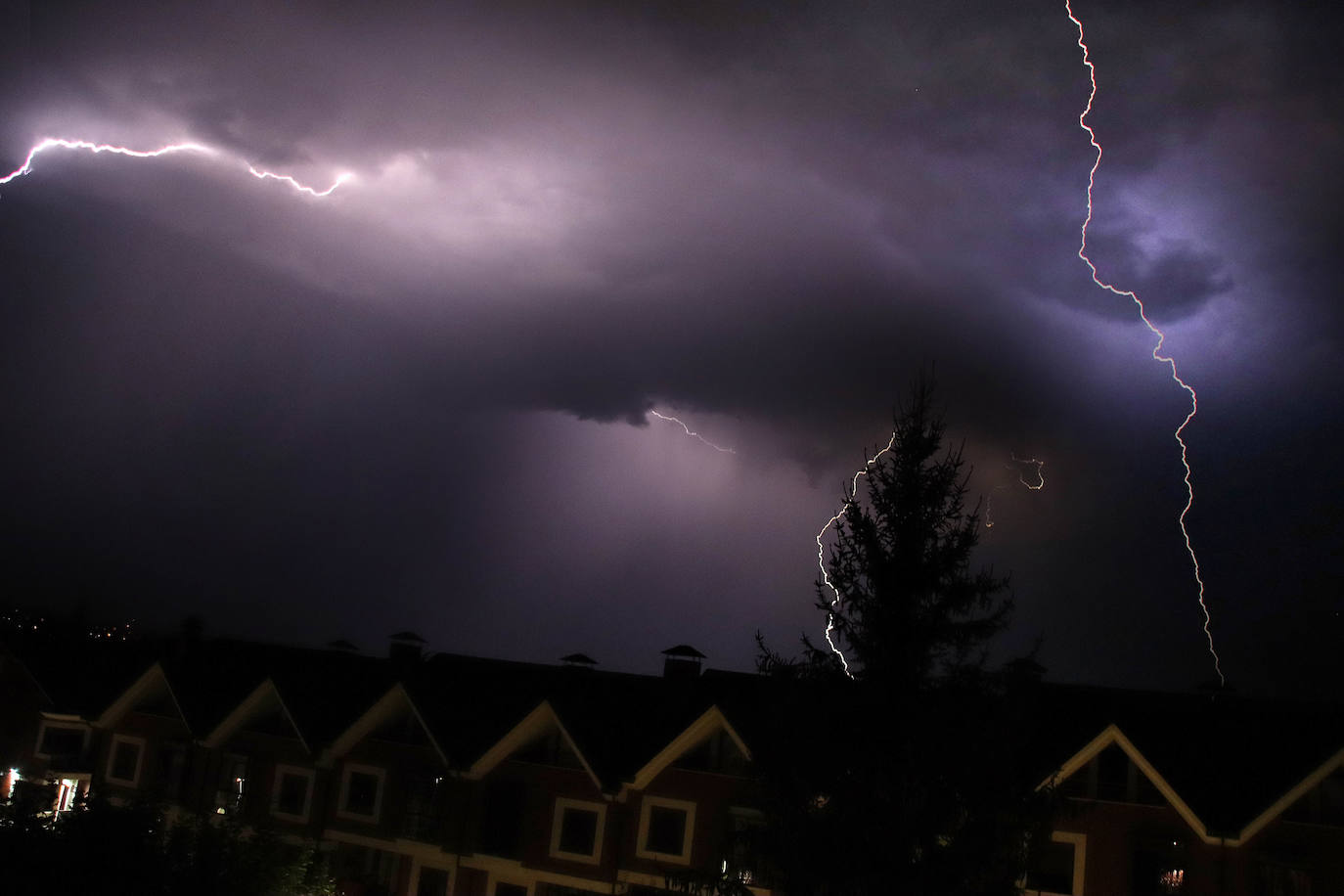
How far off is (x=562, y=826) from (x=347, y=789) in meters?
7.21

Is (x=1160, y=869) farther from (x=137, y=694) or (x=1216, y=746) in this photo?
(x=137, y=694)

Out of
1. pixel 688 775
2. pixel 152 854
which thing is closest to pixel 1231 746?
pixel 688 775

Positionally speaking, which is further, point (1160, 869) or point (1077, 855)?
point (1077, 855)

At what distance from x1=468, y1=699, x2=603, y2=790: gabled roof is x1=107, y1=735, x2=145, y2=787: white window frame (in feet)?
44.1

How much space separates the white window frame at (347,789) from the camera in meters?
29.4

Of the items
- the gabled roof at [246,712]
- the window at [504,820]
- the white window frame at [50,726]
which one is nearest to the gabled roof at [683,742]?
the window at [504,820]

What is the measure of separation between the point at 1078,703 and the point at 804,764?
53.1 ft

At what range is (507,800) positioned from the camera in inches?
1096

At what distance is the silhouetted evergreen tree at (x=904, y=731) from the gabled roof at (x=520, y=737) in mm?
14478

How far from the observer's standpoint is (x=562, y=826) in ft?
88.8

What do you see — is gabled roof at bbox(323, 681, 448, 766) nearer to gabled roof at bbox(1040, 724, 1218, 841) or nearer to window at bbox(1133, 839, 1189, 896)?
gabled roof at bbox(1040, 724, 1218, 841)

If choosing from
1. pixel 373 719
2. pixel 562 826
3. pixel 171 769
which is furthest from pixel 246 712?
pixel 562 826

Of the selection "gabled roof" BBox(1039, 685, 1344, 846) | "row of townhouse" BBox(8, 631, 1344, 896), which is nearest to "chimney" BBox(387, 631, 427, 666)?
"row of townhouse" BBox(8, 631, 1344, 896)

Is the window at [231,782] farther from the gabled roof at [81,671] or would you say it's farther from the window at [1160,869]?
the window at [1160,869]
